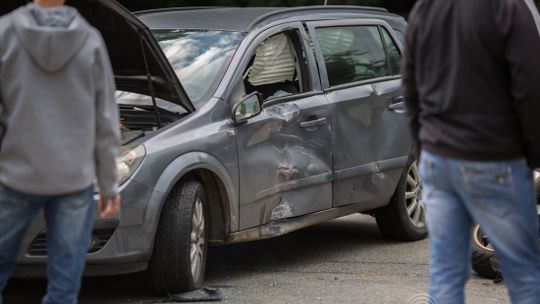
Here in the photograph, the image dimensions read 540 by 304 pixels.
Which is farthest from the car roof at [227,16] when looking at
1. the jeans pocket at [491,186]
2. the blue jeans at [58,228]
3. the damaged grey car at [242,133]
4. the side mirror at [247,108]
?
the jeans pocket at [491,186]

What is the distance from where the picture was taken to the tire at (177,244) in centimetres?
655

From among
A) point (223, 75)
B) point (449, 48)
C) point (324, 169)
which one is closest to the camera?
point (449, 48)

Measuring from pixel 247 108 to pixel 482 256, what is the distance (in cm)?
168

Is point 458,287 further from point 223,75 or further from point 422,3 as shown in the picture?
point 223,75

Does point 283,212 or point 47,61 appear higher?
point 47,61

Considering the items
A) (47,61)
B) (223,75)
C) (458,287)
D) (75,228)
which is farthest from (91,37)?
(223,75)

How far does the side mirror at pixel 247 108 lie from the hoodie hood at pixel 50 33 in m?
2.72

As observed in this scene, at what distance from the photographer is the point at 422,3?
4430 millimetres

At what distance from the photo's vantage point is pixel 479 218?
4340 mm

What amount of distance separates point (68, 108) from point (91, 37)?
0.98 feet

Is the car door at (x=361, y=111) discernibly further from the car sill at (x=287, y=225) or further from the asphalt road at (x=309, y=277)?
the asphalt road at (x=309, y=277)

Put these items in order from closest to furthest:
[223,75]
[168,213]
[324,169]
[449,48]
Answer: [449,48] → [168,213] → [223,75] → [324,169]

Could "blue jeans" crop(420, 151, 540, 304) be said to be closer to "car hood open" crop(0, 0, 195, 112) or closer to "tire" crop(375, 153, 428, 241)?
"car hood open" crop(0, 0, 195, 112)

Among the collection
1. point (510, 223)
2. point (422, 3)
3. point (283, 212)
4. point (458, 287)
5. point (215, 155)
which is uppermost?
point (422, 3)
